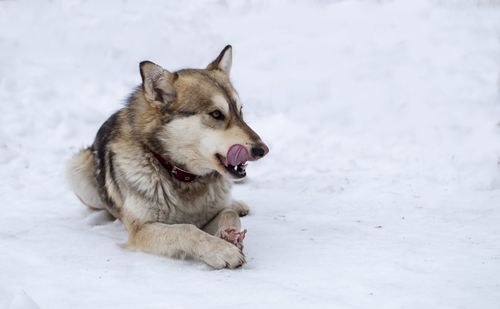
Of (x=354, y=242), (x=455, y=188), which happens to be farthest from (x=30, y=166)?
(x=455, y=188)

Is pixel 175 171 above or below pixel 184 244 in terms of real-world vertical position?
above

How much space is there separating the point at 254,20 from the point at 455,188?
5.14m

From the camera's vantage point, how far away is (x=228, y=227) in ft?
13.8

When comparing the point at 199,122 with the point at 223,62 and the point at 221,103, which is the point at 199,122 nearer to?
the point at 221,103

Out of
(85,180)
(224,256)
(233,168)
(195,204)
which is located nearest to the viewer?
(224,256)

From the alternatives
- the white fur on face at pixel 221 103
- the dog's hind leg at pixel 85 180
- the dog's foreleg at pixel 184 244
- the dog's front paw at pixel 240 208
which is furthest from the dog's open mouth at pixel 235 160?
the dog's hind leg at pixel 85 180

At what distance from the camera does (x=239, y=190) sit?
6.26 meters

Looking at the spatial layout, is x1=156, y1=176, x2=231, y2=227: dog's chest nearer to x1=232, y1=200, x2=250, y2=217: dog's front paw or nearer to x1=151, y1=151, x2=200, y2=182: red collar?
x1=151, y1=151, x2=200, y2=182: red collar

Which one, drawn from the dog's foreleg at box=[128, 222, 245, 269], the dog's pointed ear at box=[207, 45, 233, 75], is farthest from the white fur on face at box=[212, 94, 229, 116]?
the dog's foreleg at box=[128, 222, 245, 269]

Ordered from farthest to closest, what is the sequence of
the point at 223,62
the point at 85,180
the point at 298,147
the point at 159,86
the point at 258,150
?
1. the point at 298,147
2. the point at 85,180
3. the point at 223,62
4. the point at 159,86
5. the point at 258,150

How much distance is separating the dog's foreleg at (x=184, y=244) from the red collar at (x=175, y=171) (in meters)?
0.36

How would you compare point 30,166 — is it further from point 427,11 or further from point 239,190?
point 427,11

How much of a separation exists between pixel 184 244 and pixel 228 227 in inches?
13.9

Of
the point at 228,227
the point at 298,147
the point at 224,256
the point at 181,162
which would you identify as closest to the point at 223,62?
the point at 181,162
